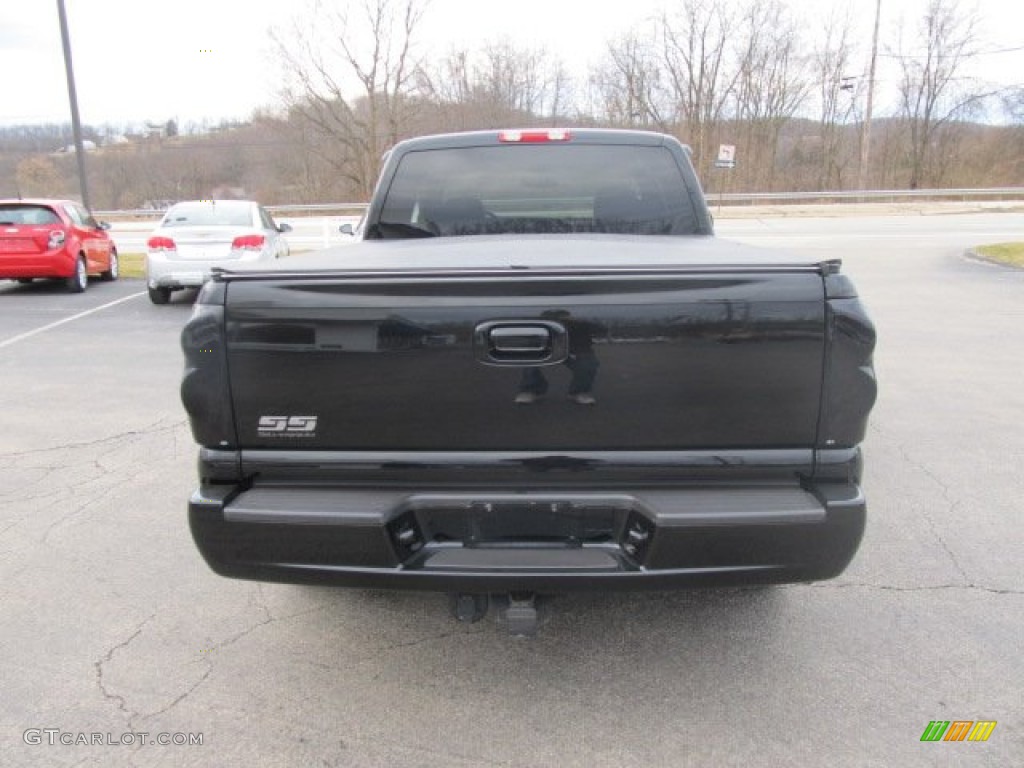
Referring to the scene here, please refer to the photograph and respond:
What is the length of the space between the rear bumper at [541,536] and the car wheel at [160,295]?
1061 centimetres

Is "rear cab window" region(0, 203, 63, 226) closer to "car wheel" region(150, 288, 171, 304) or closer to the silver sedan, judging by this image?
"car wheel" region(150, 288, 171, 304)

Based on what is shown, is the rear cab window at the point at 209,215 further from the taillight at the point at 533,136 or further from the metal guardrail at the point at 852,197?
the metal guardrail at the point at 852,197

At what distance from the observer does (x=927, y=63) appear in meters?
46.5

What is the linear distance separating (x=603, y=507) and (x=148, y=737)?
5.55 ft

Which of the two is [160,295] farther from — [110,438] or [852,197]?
[852,197]

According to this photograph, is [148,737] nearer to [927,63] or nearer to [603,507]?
[603,507]

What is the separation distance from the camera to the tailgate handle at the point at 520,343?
7.41ft

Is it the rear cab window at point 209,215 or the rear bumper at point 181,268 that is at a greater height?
the rear cab window at point 209,215

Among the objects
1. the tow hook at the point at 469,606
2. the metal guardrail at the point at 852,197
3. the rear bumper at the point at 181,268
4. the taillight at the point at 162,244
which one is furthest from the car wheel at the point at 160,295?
the metal guardrail at the point at 852,197

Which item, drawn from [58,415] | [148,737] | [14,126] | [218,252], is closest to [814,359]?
[148,737]

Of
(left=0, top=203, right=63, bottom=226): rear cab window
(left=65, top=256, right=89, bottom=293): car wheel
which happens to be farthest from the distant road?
(left=0, top=203, right=63, bottom=226): rear cab window

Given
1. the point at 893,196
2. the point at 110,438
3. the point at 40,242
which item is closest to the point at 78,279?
the point at 40,242
